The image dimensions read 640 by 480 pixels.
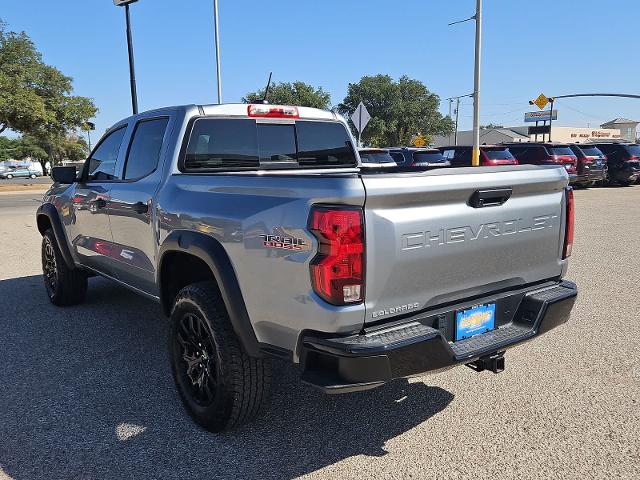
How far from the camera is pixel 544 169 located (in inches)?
124

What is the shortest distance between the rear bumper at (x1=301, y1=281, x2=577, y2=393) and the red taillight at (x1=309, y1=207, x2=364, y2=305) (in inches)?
8.4

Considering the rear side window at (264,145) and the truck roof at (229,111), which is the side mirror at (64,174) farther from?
the rear side window at (264,145)

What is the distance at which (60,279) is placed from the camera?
18.5ft

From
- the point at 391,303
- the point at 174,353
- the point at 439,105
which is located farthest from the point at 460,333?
the point at 439,105

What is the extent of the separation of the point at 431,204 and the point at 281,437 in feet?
5.27

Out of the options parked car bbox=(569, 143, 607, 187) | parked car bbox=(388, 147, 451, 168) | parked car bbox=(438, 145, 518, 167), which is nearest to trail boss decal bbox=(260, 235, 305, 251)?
parked car bbox=(388, 147, 451, 168)

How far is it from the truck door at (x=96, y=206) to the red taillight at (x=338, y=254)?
8.84 ft

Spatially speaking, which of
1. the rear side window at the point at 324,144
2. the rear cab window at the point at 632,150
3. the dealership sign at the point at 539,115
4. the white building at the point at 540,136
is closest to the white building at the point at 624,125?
the white building at the point at 540,136

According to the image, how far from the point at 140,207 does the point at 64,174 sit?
176cm

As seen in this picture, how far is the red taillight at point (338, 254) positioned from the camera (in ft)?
7.78

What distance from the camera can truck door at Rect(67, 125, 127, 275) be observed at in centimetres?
457

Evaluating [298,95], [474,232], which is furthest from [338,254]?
[298,95]

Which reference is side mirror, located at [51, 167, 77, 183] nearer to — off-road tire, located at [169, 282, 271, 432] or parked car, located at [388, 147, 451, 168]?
off-road tire, located at [169, 282, 271, 432]

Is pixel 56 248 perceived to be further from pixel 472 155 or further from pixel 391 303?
pixel 472 155
